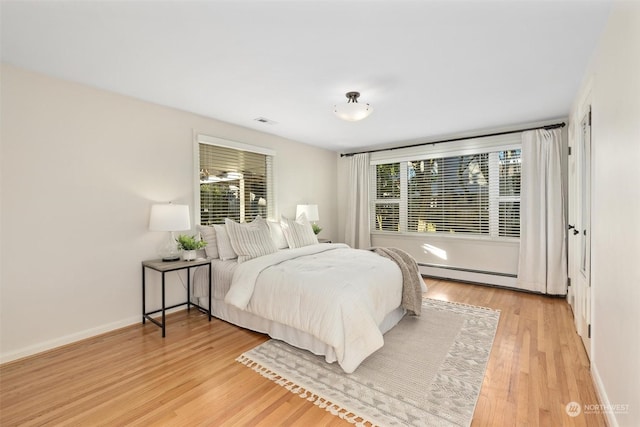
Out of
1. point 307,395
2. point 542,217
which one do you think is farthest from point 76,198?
point 542,217

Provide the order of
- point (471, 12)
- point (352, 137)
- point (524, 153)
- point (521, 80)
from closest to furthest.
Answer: point (471, 12) → point (521, 80) → point (524, 153) → point (352, 137)

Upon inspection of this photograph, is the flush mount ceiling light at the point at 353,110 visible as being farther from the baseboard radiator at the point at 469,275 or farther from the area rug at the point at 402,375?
the baseboard radiator at the point at 469,275

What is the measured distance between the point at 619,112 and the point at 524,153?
9.48 feet

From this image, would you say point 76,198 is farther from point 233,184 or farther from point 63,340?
point 233,184

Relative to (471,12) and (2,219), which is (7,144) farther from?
(471,12)

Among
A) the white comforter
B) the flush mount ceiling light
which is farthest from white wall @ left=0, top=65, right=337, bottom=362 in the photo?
the flush mount ceiling light

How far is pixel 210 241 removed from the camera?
3.59m

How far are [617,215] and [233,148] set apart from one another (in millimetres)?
3982

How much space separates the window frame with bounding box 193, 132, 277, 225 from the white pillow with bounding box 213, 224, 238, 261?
44 cm

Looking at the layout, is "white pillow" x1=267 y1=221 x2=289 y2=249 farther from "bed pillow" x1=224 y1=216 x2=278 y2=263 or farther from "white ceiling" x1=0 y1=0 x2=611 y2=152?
"white ceiling" x1=0 y1=0 x2=611 y2=152

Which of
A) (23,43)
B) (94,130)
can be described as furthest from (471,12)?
(94,130)

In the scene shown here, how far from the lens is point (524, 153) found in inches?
164

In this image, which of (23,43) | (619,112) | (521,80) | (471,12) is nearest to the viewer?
(619,112)
